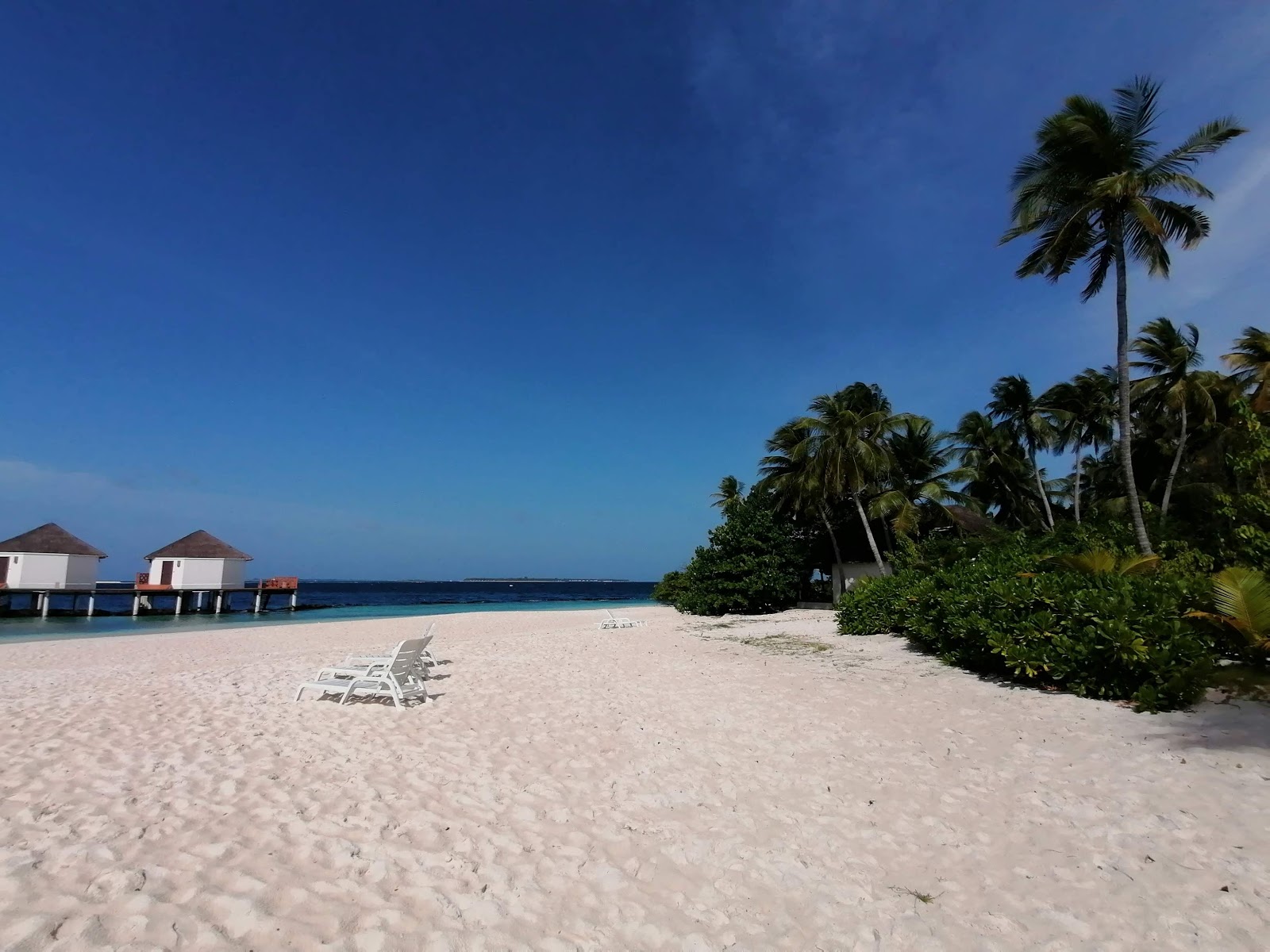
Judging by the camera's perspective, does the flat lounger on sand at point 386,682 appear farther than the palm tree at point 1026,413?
No

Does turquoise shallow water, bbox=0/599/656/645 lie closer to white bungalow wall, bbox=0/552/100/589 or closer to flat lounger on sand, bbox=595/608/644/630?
white bungalow wall, bbox=0/552/100/589

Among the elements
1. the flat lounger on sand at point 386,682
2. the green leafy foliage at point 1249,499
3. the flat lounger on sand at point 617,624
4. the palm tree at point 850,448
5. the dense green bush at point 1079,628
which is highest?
the palm tree at point 850,448

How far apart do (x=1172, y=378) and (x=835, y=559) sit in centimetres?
1498

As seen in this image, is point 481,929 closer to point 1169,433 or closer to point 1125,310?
point 1125,310

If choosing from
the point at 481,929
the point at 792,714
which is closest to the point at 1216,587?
the point at 792,714

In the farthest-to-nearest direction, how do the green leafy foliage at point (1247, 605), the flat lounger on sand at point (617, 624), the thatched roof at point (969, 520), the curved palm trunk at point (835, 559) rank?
the curved palm trunk at point (835, 559) < the thatched roof at point (969, 520) < the flat lounger on sand at point (617, 624) < the green leafy foliage at point (1247, 605)

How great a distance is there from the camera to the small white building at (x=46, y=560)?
1332 inches

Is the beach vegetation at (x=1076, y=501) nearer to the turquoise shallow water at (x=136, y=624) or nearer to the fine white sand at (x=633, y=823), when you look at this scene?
the fine white sand at (x=633, y=823)

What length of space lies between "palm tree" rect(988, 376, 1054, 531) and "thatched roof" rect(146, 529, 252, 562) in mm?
44694

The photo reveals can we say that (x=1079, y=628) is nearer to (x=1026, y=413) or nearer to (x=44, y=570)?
(x=1026, y=413)

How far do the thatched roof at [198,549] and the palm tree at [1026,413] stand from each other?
4469cm

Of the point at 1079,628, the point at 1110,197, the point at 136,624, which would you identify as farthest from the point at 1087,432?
the point at 136,624

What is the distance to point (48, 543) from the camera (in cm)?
3491

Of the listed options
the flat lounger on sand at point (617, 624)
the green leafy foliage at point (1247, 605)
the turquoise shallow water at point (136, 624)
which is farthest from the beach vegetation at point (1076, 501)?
the turquoise shallow water at point (136, 624)
